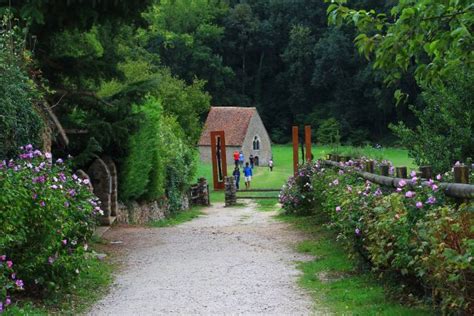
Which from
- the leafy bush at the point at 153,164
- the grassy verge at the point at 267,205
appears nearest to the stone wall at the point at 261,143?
the grassy verge at the point at 267,205

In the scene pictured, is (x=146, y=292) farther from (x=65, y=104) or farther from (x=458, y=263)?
(x=65, y=104)

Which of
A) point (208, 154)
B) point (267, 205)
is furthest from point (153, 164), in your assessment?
point (208, 154)

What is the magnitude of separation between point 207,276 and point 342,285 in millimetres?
1953

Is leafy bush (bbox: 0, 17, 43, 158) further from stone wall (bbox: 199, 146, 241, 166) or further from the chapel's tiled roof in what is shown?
the chapel's tiled roof

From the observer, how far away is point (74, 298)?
7.65 meters

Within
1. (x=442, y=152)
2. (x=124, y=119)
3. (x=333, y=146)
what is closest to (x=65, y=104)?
(x=124, y=119)

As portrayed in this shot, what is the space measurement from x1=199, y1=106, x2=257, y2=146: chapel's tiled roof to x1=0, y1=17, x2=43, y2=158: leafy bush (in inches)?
2239

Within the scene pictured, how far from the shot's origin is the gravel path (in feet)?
23.9

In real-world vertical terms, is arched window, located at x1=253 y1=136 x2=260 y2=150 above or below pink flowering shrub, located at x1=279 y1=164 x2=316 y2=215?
above

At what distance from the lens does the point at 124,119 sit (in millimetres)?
15641

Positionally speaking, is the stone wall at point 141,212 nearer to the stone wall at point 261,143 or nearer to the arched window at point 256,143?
the stone wall at point 261,143

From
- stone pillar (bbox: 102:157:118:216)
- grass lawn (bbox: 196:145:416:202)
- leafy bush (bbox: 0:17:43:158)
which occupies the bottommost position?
grass lawn (bbox: 196:145:416:202)

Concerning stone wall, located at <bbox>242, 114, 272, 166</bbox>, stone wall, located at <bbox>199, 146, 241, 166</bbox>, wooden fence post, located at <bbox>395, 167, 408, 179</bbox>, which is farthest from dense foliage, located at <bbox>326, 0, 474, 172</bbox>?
stone wall, located at <bbox>242, 114, 272, 166</bbox>

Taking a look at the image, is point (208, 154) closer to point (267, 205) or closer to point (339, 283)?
point (267, 205)
